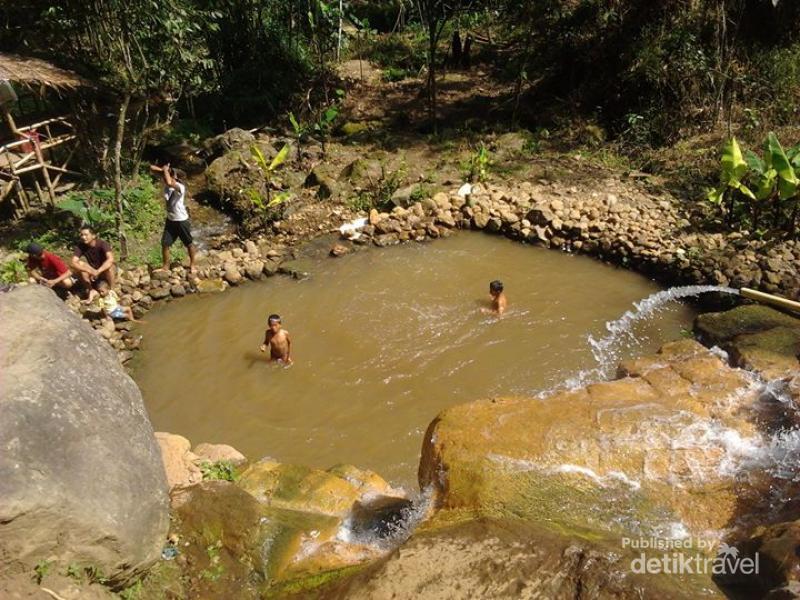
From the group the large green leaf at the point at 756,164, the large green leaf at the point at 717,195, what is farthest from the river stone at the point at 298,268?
the large green leaf at the point at 756,164

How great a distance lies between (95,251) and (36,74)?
337cm

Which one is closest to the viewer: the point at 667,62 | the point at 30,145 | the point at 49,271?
the point at 49,271

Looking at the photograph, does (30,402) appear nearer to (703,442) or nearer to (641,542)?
(641,542)

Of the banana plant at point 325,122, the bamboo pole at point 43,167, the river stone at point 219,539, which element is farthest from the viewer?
the banana plant at point 325,122

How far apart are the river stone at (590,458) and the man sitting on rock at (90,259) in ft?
Result: 18.5

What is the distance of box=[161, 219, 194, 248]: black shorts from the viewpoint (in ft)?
28.9

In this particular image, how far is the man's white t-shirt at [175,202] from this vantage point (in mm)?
8578

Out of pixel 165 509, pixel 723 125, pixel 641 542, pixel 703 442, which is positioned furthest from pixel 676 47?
pixel 165 509

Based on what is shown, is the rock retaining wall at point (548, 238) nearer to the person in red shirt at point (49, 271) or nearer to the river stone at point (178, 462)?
the person in red shirt at point (49, 271)

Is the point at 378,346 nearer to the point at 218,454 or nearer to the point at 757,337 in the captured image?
the point at 218,454

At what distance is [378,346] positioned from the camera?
7523mm

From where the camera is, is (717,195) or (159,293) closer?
(159,293)

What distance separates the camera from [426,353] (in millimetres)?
7344

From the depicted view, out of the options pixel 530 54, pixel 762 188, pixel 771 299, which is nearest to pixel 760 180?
pixel 762 188
